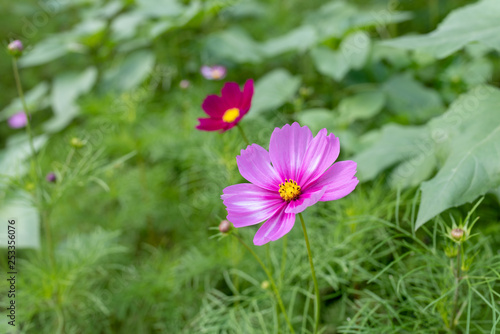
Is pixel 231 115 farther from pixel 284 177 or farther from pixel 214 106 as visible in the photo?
pixel 284 177

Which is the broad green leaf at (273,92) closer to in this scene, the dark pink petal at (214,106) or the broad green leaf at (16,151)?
the dark pink petal at (214,106)

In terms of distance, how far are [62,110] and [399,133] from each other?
3.96 ft

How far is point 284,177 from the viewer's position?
466 millimetres

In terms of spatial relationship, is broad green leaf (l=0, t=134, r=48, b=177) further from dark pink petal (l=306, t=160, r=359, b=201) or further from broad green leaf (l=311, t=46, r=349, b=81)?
dark pink petal (l=306, t=160, r=359, b=201)

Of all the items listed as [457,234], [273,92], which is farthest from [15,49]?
[273,92]

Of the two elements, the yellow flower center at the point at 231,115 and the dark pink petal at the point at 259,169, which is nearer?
the dark pink petal at the point at 259,169

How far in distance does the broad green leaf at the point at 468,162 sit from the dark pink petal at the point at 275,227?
19cm

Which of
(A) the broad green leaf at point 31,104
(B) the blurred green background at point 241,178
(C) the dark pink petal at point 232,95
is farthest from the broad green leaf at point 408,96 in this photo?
(A) the broad green leaf at point 31,104

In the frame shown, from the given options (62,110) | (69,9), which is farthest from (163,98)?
(69,9)

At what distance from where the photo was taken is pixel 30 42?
195 cm

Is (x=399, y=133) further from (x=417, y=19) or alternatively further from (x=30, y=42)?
(x=30, y=42)

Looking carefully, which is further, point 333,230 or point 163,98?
point 163,98

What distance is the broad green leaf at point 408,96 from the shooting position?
127cm

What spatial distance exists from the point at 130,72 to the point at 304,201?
1.31 metres
